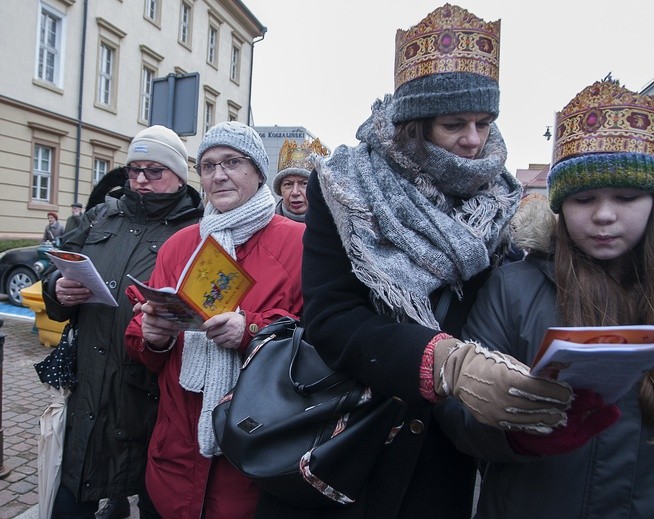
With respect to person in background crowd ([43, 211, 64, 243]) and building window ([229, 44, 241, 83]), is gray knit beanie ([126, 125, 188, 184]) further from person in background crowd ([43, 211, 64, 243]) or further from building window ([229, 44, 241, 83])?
building window ([229, 44, 241, 83])

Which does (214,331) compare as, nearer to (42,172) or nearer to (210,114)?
(42,172)

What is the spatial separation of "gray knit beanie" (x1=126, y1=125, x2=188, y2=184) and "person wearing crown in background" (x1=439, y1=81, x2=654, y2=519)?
184 cm

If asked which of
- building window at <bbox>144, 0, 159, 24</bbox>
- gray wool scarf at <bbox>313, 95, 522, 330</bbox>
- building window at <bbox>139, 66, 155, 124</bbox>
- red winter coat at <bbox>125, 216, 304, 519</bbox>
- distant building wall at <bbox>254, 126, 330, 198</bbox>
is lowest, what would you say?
red winter coat at <bbox>125, 216, 304, 519</bbox>

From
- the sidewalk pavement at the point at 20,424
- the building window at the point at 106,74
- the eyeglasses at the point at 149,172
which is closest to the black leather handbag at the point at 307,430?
the eyeglasses at the point at 149,172

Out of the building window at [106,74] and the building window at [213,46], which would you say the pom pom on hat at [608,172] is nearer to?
the building window at [106,74]

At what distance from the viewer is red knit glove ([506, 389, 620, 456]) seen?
1.05m

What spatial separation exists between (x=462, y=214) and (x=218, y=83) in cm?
2508

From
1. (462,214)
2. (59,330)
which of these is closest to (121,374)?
(462,214)

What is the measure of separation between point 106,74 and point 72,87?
1.92 metres

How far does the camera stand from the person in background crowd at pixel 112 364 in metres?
2.39

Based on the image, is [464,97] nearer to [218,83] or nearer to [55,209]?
[55,209]

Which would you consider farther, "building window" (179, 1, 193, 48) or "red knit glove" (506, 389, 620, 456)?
"building window" (179, 1, 193, 48)

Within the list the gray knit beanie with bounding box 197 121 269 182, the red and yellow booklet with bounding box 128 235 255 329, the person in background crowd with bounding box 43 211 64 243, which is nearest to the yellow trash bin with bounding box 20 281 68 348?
the gray knit beanie with bounding box 197 121 269 182

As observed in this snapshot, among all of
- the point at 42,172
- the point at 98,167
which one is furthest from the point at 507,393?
the point at 98,167
